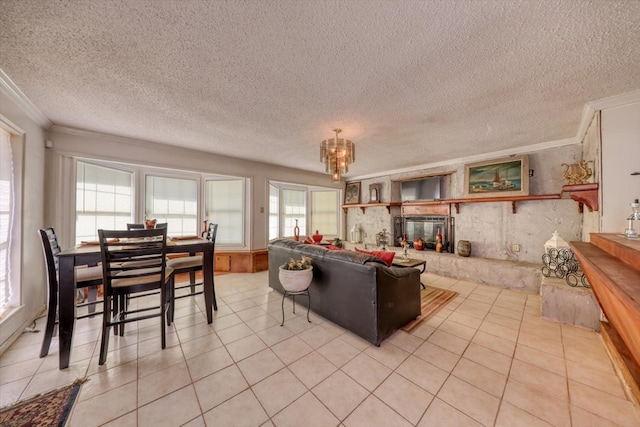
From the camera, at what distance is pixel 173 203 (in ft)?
14.0

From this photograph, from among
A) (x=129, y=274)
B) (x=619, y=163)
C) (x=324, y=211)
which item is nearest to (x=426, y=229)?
(x=324, y=211)

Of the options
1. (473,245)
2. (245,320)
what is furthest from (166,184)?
(473,245)

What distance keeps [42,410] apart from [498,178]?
19.6 ft

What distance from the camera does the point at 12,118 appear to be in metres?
2.15

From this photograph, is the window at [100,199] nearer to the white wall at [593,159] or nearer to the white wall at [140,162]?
the white wall at [140,162]

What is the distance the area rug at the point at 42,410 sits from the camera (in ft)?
4.34

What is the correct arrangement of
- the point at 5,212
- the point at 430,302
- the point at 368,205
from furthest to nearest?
the point at 368,205 < the point at 430,302 < the point at 5,212

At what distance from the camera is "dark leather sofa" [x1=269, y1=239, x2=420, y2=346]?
6.88 feet

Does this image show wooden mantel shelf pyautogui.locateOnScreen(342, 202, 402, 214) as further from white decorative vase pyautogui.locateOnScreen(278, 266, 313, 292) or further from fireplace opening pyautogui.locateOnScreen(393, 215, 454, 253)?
white decorative vase pyautogui.locateOnScreen(278, 266, 313, 292)

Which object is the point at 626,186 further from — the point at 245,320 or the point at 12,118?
the point at 12,118

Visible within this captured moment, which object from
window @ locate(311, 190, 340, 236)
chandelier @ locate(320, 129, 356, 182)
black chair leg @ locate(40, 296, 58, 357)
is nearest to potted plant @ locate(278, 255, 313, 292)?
chandelier @ locate(320, 129, 356, 182)

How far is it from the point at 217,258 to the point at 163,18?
4.08m

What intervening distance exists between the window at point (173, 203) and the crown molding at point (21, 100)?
4.58 feet

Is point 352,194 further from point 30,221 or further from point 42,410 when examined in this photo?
point 42,410
